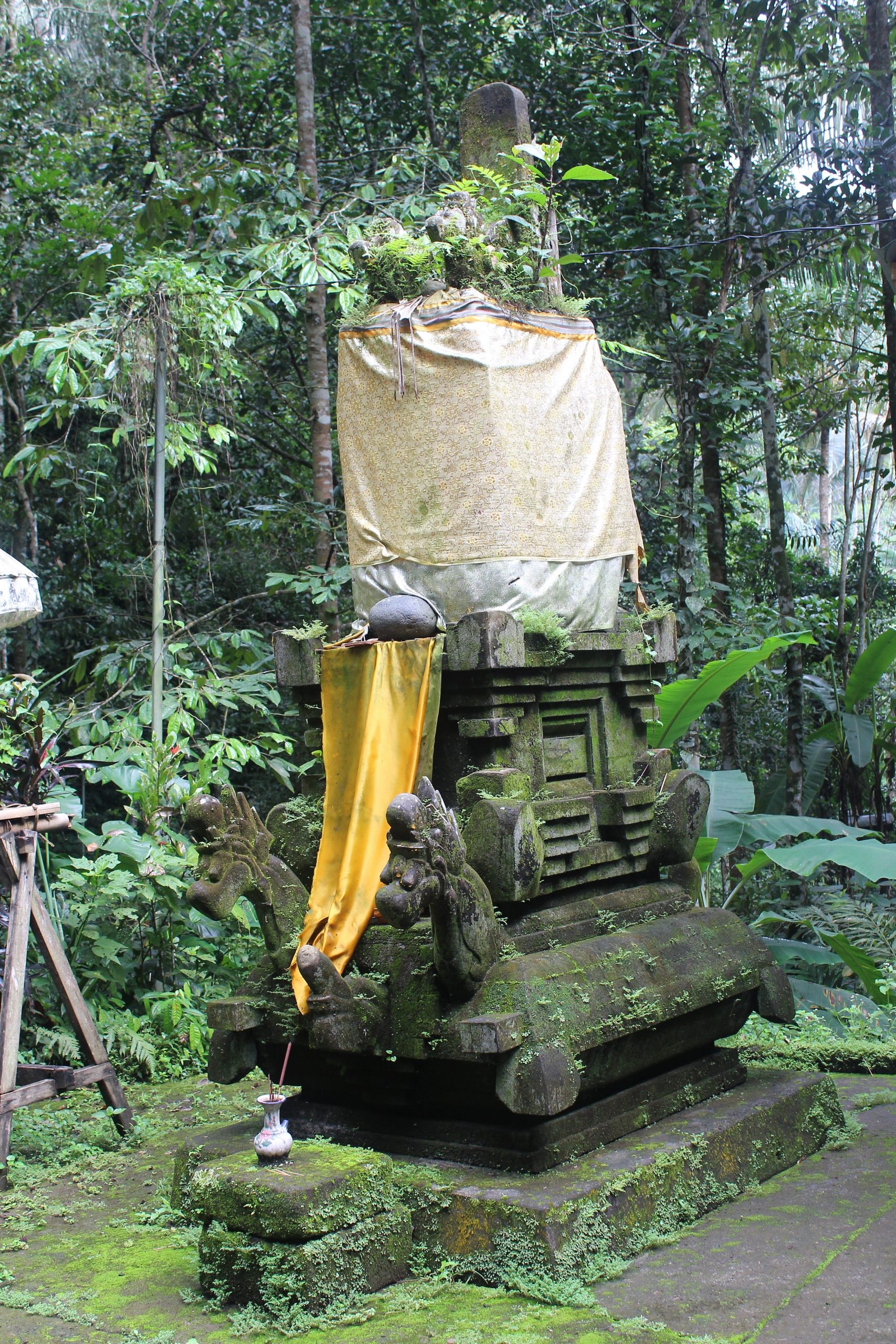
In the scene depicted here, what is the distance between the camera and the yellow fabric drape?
4457 millimetres

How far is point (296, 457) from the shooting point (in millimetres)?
11352

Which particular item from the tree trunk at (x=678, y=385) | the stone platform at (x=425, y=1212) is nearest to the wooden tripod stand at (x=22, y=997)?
the stone platform at (x=425, y=1212)

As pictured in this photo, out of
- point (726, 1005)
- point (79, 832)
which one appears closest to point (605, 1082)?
point (726, 1005)

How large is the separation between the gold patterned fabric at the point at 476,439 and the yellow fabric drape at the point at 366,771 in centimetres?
57

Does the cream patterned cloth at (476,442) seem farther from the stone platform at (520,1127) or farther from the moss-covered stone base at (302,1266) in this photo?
the moss-covered stone base at (302,1266)

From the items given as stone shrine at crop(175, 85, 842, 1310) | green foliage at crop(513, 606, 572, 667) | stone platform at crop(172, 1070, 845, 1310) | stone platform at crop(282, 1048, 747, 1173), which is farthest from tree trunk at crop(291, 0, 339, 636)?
stone platform at crop(172, 1070, 845, 1310)

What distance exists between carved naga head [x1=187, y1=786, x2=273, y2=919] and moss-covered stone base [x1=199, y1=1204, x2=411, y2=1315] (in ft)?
3.56

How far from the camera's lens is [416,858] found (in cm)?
373

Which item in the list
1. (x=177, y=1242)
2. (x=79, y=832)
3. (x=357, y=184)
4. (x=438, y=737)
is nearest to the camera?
(x=177, y=1242)

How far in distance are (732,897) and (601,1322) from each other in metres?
5.13

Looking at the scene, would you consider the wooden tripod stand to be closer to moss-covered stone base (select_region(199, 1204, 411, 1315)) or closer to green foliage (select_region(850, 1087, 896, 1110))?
moss-covered stone base (select_region(199, 1204, 411, 1315))

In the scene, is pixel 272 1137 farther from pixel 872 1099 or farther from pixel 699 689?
pixel 699 689

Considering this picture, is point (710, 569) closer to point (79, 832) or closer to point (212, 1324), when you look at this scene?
point (79, 832)

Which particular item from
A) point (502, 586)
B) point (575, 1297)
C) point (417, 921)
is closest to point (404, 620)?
point (502, 586)
